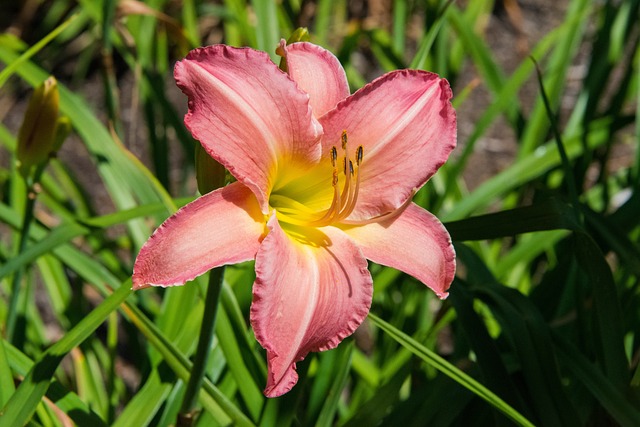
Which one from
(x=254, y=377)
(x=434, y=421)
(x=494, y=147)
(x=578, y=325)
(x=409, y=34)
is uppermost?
(x=254, y=377)

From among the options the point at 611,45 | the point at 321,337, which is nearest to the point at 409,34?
the point at 611,45

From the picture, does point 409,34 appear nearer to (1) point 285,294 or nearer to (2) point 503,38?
(2) point 503,38

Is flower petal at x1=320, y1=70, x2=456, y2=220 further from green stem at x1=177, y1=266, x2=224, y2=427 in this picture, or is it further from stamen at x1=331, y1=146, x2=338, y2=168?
green stem at x1=177, y1=266, x2=224, y2=427

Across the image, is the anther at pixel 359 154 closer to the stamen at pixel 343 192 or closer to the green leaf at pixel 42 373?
the stamen at pixel 343 192

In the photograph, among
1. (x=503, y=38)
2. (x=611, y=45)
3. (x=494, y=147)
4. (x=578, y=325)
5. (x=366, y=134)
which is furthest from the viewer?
(x=503, y=38)

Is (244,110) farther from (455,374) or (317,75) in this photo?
(455,374)

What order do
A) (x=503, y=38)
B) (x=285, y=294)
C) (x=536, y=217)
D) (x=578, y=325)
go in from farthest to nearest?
(x=503, y=38), (x=578, y=325), (x=536, y=217), (x=285, y=294)

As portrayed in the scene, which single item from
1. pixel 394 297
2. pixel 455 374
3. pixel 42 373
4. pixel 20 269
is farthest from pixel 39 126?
pixel 394 297

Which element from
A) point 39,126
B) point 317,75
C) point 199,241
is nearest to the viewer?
point 199,241
